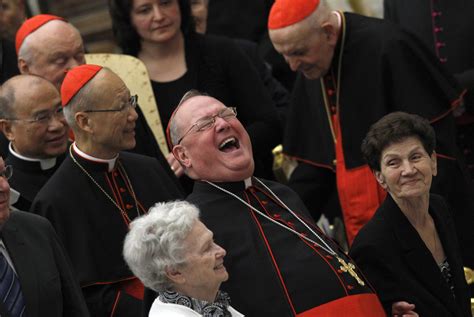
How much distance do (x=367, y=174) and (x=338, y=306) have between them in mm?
1536

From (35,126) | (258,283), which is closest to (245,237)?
(258,283)

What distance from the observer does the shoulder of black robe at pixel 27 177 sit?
686 centimetres

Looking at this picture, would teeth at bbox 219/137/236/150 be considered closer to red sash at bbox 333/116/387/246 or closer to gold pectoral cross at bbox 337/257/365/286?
gold pectoral cross at bbox 337/257/365/286

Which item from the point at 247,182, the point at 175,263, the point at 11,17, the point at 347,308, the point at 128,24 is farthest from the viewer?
the point at 11,17

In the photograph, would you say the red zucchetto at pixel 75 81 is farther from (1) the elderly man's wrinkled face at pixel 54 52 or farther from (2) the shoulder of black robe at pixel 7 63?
(2) the shoulder of black robe at pixel 7 63

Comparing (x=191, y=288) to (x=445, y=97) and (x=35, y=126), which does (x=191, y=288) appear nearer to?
(x=35, y=126)

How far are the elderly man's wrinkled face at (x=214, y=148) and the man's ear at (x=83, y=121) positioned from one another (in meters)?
0.54

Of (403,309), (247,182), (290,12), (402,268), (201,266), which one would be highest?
(290,12)

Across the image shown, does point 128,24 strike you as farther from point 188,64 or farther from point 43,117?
point 43,117

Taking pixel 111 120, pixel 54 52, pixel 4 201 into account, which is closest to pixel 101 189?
pixel 111 120

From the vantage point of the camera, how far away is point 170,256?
5.18 meters

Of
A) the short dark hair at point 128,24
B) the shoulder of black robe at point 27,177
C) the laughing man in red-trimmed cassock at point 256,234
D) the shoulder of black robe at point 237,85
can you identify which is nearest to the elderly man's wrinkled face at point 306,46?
the shoulder of black robe at point 237,85

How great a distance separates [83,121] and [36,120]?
371 millimetres

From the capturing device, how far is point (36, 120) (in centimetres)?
680
